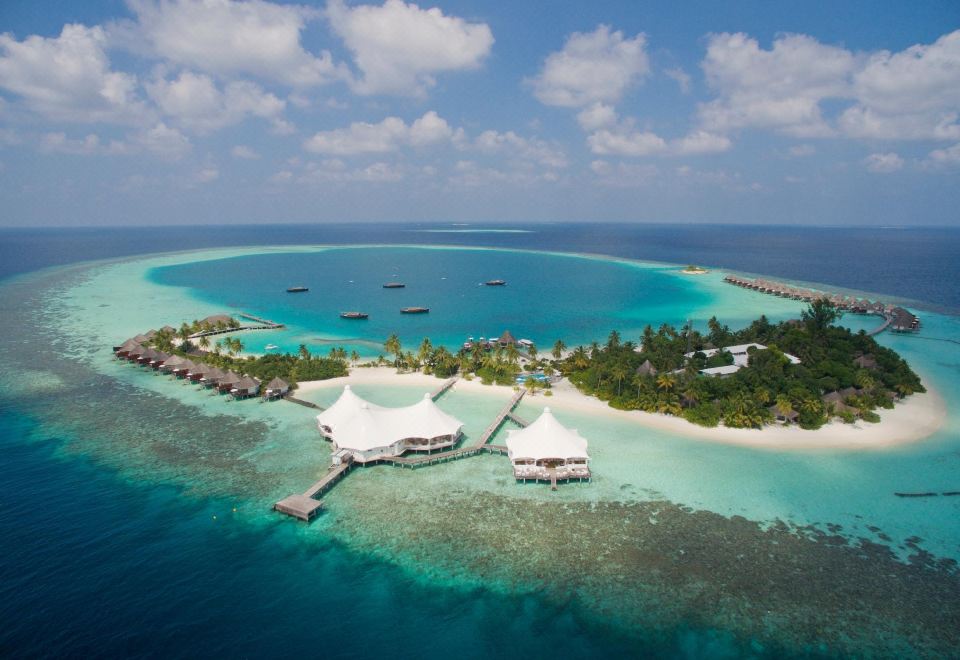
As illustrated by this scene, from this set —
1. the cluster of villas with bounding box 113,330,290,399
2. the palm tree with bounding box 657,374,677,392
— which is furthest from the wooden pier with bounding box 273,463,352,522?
the palm tree with bounding box 657,374,677,392

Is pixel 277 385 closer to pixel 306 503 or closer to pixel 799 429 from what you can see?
pixel 306 503

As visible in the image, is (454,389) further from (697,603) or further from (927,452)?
(927,452)

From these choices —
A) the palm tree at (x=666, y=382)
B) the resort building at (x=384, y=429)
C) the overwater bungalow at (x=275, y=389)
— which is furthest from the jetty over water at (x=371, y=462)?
the overwater bungalow at (x=275, y=389)

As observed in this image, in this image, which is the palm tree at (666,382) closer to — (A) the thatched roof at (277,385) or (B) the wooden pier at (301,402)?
(B) the wooden pier at (301,402)

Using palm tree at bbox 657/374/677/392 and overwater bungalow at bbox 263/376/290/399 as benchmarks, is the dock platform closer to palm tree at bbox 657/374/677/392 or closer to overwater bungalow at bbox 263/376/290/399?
overwater bungalow at bbox 263/376/290/399

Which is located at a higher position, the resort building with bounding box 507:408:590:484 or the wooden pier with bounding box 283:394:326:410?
the resort building with bounding box 507:408:590:484

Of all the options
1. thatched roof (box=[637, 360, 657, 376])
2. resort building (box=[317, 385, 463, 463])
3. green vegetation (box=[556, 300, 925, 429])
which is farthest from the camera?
thatched roof (box=[637, 360, 657, 376])

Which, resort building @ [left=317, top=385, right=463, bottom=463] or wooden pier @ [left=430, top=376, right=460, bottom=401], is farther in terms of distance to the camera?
wooden pier @ [left=430, top=376, right=460, bottom=401]
